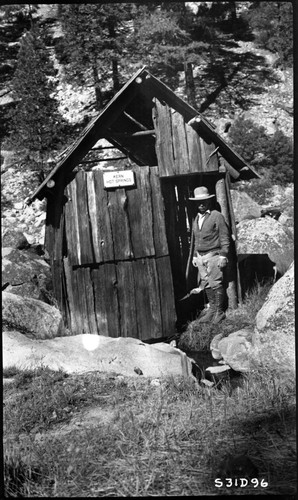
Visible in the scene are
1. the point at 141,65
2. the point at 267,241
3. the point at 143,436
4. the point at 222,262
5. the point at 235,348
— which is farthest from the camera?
the point at 267,241

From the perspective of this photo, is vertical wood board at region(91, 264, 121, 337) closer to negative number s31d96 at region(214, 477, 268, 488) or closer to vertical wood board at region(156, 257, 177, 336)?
vertical wood board at region(156, 257, 177, 336)

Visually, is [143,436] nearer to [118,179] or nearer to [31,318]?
[31,318]

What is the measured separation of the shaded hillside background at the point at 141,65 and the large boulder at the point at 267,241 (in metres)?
0.68

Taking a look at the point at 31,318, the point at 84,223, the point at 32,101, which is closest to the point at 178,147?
the point at 84,223

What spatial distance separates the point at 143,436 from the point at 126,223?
332 centimetres

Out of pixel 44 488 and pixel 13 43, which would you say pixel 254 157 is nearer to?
pixel 13 43

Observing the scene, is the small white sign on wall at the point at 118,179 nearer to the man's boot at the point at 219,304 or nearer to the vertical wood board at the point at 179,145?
the vertical wood board at the point at 179,145

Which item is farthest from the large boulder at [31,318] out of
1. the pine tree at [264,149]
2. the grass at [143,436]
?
the pine tree at [264,149]

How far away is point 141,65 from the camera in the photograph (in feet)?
21.4

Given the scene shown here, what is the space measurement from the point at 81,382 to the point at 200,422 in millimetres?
1459

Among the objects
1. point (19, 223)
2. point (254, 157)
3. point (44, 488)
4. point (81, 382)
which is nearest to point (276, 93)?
point (254, 157)

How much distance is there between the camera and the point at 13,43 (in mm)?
5418

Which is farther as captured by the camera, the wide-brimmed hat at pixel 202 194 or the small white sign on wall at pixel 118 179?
the wide-brimmed hat at pixel 202 194

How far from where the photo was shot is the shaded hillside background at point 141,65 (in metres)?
5.08
